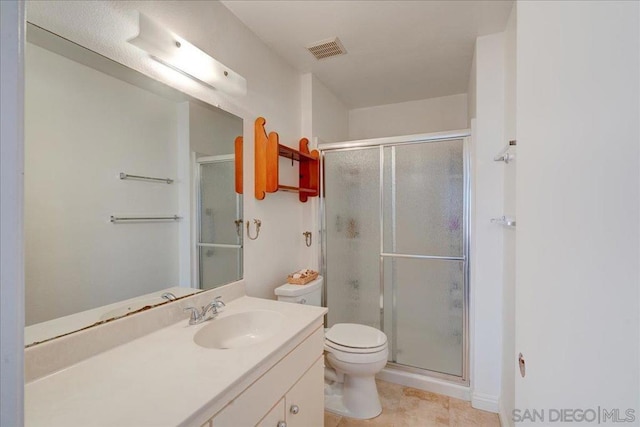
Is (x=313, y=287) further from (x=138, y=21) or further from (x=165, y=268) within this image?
(x=138, y=21)

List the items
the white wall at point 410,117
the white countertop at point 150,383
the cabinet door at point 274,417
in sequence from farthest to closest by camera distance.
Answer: the white wall at point 410,117, the cabinet door at point 274,417, the white countertop at point 150,383

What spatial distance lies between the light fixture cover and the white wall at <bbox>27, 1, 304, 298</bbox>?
34mm

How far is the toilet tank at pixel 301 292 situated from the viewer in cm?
192

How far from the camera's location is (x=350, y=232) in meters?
2.45

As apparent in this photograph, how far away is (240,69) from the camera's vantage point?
1760 millimetres

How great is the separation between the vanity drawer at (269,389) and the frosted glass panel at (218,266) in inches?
24.1

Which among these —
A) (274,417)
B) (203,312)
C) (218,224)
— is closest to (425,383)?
(274,417)


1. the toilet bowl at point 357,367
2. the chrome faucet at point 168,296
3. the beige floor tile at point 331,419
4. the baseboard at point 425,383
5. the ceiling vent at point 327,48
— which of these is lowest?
the beige floor tile at point 331,419

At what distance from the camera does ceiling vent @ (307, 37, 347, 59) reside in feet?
6.42

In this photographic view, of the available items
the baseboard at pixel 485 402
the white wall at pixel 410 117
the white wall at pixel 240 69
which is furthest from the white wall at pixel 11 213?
the white wall at pixel 410 117

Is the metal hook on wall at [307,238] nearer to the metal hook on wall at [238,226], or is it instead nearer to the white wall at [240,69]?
the white wall at [240,69]

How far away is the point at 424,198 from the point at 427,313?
90cm

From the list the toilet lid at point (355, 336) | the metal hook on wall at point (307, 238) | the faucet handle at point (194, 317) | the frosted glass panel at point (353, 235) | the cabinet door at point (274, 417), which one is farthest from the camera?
the metal hook on wall at point (307, 238)

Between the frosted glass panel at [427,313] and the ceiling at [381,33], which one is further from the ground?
the ceiling at [381,33]
